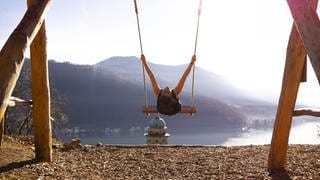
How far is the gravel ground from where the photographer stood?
6480 mm

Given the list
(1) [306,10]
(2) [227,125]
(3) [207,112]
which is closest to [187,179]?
(1) [306,10]

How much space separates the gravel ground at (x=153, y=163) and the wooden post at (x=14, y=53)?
3.14m

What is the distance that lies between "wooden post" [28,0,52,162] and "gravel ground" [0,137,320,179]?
0.26 meters

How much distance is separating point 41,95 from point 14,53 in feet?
13.4

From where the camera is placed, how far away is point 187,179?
6.48 meters

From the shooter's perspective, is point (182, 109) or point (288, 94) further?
point (182, 109)

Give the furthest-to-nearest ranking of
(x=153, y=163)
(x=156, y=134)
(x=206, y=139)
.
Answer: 1. (x=206, y=139)
2. (x=156, y=134)
3. (x=153, y=163)

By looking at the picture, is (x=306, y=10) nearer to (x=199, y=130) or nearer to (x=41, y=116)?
(x=41, y=116)

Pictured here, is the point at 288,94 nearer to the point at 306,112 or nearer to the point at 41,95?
the point at 306,112

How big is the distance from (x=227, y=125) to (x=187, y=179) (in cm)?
17056

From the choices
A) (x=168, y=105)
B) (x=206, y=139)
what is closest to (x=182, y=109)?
(x=168, y=105)

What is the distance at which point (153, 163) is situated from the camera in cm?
787

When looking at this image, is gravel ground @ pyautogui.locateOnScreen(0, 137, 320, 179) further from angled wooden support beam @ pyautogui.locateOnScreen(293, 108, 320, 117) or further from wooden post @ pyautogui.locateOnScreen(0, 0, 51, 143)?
wooden post @ pyautogui.locateOnScreen(0, 0, 51, 143)

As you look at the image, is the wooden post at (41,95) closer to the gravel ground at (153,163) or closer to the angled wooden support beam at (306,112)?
the gravel ground at (153,163)
